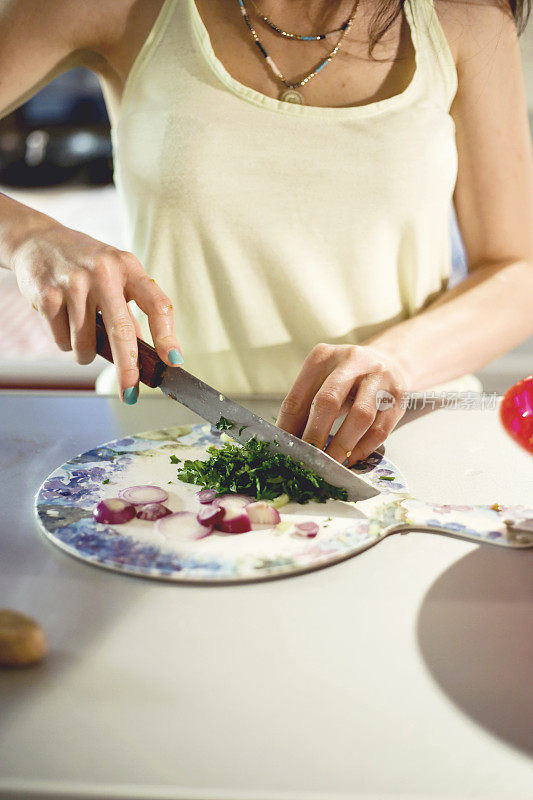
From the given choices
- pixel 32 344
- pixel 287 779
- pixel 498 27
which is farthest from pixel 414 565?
pixel 32 344

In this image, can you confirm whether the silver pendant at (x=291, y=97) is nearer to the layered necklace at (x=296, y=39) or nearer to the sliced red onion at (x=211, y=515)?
the layered necklace at (x=296, y=39)

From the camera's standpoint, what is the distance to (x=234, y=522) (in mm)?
740

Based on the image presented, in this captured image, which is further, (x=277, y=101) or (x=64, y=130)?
(x=64, y=130)

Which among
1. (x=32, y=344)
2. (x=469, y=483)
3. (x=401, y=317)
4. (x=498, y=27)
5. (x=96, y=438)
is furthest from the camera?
(x=32, y=344)

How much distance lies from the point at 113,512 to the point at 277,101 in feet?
2.52

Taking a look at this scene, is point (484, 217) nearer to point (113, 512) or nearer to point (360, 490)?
point (360, 490)

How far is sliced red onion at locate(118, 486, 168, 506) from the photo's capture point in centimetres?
80

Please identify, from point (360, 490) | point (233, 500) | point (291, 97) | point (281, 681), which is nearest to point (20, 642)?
point (281, 681)

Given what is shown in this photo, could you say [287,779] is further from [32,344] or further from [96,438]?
[32,344]

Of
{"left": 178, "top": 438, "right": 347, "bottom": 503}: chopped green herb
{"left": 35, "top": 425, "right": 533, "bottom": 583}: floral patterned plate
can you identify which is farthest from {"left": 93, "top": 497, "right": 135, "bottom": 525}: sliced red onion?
{"left": 178, "top": 438, "right": 347, "bottom": 503}: chopped green herb

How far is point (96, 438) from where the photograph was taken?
1.02 metres

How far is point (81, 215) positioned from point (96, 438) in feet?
10.1

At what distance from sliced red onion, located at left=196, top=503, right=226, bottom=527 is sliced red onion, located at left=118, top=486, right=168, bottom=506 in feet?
0.26

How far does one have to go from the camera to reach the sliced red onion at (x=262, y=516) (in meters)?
0.76
